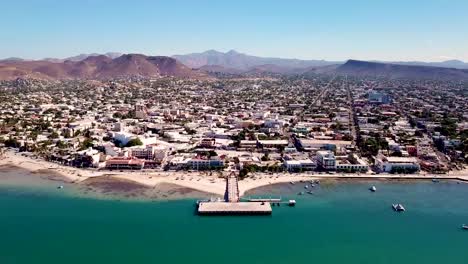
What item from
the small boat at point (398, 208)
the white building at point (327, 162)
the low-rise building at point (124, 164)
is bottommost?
the small boat at point (398, 208)

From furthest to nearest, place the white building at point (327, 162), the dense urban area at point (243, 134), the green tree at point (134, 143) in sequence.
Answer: the green tree at point (134, 143), the dense urban area at point (243, 134), the white building at point (327, 162)

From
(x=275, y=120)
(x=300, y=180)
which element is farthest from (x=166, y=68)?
(x=300, y=180)

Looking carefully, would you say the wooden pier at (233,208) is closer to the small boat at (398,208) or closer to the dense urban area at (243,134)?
the dense urban area at (243,134)

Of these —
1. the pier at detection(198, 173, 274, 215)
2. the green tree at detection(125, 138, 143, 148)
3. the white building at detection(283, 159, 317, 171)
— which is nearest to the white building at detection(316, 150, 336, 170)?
the white building at detection(283, 159, 317, 171)

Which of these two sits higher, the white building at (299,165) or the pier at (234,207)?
the white building at (299,165)

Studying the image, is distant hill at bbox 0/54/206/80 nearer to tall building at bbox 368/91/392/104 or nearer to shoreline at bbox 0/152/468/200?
tall building at bbox 368/91/392/104

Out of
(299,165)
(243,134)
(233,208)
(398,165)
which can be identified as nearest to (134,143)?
(243,134)

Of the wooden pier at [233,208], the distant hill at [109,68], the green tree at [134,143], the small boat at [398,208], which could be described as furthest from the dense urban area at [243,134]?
the distant hill at [109,68]
